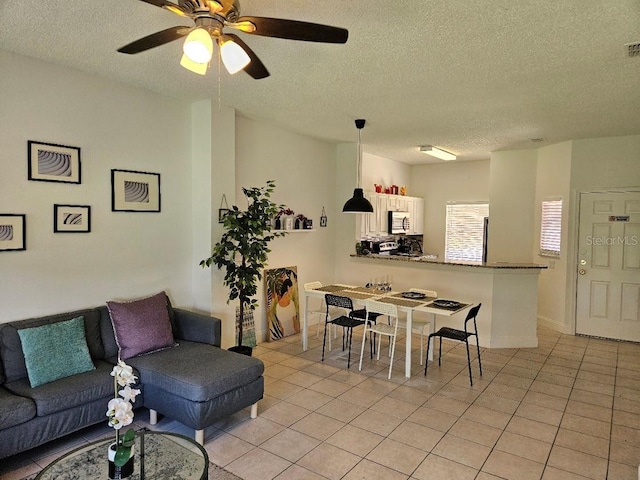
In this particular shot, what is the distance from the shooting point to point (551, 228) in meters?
6.16

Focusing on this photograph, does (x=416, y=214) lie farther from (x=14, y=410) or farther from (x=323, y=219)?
(x=14, y=410)

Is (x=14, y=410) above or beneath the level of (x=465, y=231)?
beneath

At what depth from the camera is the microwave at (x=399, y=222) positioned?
7516 millimetres

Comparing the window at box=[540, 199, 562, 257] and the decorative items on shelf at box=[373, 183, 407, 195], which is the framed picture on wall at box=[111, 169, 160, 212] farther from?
the window at box=[540, 199, 562, 257]

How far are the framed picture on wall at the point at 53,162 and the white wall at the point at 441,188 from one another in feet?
22.0

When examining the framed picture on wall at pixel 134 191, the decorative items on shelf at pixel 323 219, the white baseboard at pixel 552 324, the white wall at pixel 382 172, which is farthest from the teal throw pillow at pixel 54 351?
the white baseboard at pixel 552 324

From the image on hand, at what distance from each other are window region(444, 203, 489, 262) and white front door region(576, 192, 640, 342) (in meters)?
2.31

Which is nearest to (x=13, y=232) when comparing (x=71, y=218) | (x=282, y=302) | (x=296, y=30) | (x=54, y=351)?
(x=71, y=218)

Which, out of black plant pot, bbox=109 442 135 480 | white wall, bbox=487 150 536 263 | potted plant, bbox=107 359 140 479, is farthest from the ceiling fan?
white wall, bbox=487 150 536 263

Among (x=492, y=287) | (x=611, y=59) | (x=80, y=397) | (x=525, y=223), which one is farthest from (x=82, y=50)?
(x=525, y=223)

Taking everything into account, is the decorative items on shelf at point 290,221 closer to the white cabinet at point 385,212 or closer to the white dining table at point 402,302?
the white dining table at point 402,302

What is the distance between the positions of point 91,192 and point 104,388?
67.5 inches

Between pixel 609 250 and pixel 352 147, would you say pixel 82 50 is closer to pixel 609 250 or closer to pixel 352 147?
pixel 352 147
